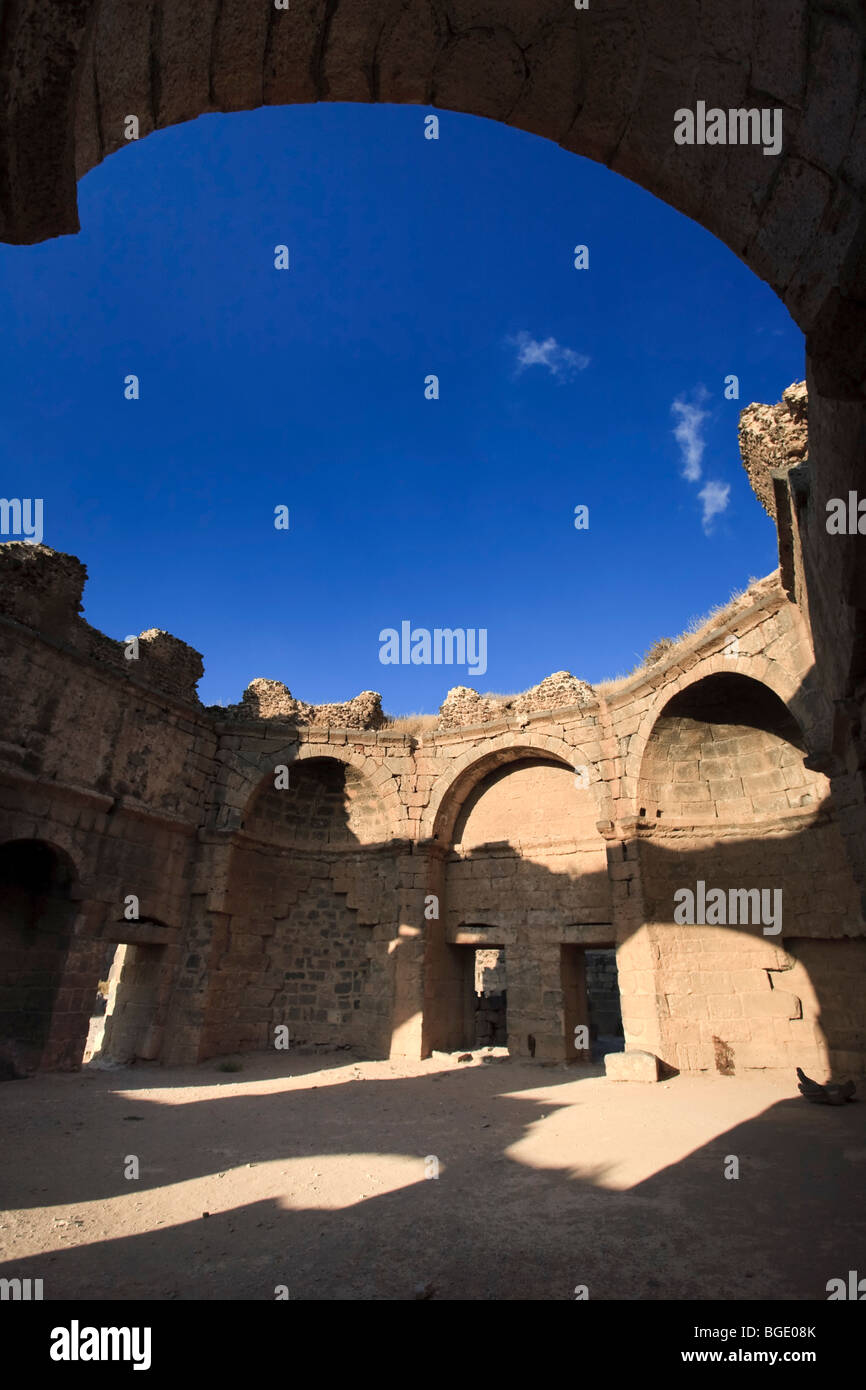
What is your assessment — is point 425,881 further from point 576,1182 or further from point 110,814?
point 576,1182

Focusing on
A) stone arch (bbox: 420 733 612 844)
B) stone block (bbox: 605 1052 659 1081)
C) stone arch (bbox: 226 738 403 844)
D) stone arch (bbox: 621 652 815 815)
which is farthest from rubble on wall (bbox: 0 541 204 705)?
stone block (bbox: 605 1052 659 1081)

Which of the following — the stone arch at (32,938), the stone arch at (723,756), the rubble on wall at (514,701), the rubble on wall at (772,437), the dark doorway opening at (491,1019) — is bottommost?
the dark doorway opening at (491,1019)

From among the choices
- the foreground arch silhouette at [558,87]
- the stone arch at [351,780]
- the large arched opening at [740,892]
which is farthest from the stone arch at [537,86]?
the stone arch at [351,780]

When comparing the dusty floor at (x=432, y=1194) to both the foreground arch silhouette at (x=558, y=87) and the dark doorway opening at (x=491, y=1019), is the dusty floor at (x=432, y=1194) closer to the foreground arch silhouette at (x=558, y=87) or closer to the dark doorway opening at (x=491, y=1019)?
the foreground arch silhouette at (x=558, y=87)

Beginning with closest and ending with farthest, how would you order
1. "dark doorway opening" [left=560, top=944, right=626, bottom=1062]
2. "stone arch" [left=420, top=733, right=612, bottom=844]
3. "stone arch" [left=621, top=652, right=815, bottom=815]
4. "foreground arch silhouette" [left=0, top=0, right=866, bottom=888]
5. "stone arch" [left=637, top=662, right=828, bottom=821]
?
"foreground arch silhouette" [left=0, top=0, right=866, bottom=888], "stone arch" [left=621, top=652, right=815, bottom=815], "stone arch" [left=637, top=662, right=828, bottom=821], "dark doorway opening" [left=560, top=944, right=626, bottom=1062], "stone arch" [left=420, top=733, right=612, bottom=844]

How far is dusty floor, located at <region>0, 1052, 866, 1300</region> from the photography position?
3479mm

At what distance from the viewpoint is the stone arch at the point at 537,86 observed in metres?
1.90

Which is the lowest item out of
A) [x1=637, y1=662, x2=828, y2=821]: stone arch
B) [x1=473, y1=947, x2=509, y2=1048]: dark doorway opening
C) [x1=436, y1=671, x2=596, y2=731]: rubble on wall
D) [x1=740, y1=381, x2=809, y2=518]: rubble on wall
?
[x1=473, y1=947, x2=509, y2=1048]: dark doorway opening

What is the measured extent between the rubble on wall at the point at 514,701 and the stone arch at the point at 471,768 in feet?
2.16

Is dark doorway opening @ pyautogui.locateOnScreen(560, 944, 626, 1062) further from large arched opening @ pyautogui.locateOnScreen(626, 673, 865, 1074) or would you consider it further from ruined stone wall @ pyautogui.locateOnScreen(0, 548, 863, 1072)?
large arched opening @ pyautogui.locateOnScreen(626, 673, 865, 1074)

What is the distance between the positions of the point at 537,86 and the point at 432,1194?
6326 millimetres

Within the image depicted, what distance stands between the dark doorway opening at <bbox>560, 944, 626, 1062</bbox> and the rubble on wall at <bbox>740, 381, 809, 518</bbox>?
7788mm

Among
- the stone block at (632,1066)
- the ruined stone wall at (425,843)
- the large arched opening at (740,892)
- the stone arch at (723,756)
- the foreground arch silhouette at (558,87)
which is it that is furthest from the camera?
the stone arch at (723,756)

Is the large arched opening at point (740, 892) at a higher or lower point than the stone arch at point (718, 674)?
lower
